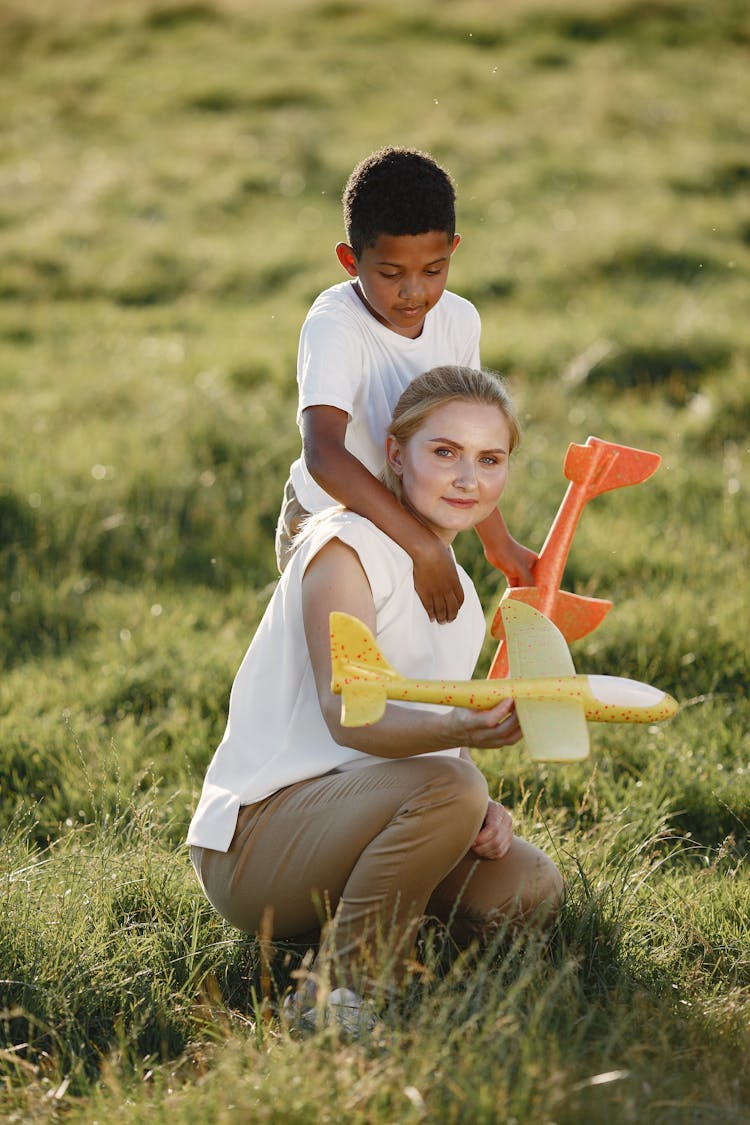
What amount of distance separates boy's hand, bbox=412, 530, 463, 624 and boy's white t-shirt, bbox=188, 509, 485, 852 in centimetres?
3

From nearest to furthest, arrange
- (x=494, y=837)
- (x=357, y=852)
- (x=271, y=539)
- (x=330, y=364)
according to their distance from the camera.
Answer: (x=357, y=852) → (x=494, y=837) → (x=330, y=364) → (x=271, y=539)

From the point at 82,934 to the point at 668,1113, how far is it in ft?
4.67

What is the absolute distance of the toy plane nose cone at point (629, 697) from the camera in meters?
2.61

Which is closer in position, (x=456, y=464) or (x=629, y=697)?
(x=629, y=697)

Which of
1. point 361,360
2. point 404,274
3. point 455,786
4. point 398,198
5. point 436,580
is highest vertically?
point 398,198

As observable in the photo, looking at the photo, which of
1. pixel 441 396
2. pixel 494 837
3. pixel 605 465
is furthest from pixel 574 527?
pixel 494 837

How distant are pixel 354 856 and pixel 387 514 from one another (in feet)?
2.55

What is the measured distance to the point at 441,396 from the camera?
3.12 meters

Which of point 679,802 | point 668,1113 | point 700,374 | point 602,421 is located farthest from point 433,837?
point 700,374

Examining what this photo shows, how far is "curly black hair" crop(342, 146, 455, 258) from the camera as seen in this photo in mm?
3279

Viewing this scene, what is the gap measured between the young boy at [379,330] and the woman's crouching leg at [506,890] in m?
0.61

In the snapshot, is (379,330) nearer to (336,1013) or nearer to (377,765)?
(377,765)

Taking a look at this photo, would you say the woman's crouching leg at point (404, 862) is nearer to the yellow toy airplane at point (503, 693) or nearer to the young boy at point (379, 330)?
the yellow toy airplane at point (503, 693)

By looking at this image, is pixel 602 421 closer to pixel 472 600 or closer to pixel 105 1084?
pixel 472 600
